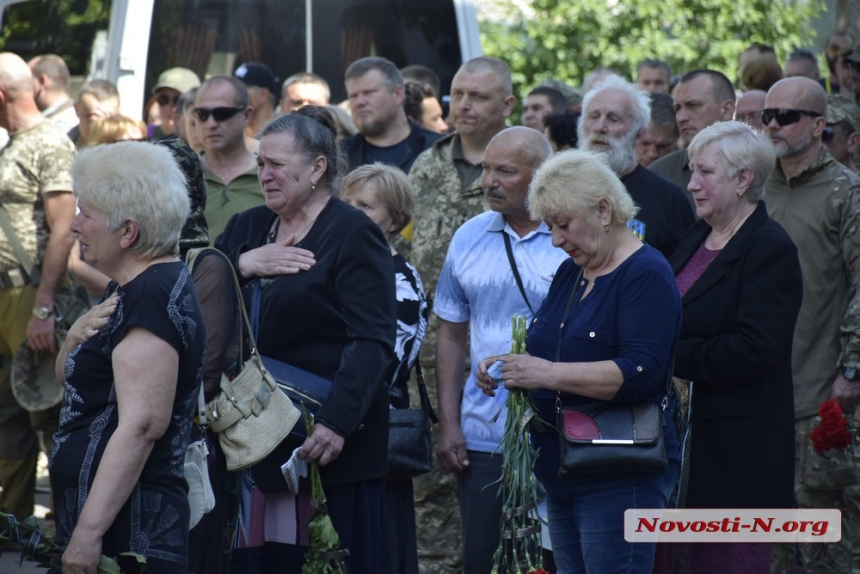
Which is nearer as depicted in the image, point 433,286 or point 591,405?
point 591,405

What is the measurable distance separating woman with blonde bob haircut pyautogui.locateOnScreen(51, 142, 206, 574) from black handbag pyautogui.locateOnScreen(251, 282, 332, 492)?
74cm

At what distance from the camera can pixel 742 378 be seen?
4.72 metres

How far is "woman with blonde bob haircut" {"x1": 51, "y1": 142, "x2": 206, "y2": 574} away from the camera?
342 centimetres

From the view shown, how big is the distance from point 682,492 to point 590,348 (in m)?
0.90

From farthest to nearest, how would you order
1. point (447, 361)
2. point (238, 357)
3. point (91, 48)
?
point (91, 48), point (447, 361), point (238, 357)

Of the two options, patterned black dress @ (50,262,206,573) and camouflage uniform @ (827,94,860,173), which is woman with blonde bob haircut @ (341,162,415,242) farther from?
camouflage uniform @ (827,94,860,173)

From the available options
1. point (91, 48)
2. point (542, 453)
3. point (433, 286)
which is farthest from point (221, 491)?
point (91, 48)

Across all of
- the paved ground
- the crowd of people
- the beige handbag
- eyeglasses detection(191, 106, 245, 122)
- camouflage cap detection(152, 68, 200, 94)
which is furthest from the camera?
camouflage cap detection(152, 68, 200, 94)

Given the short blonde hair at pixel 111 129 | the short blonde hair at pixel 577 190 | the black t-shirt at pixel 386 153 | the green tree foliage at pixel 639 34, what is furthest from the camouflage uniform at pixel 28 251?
the green tree foliage at pixel 639 34

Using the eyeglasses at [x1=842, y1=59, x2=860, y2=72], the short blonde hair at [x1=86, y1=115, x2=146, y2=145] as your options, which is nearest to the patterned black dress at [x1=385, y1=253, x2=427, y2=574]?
the short blonde hair at [x1=86, y1=115, x2=146, y2=145]

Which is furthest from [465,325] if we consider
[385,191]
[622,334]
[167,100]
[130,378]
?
[167,100]

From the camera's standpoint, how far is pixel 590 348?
4.24 metres

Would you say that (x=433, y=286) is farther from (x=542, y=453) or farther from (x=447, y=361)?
(x=542, y=453)

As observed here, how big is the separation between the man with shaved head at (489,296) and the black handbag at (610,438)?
89 centimetres
